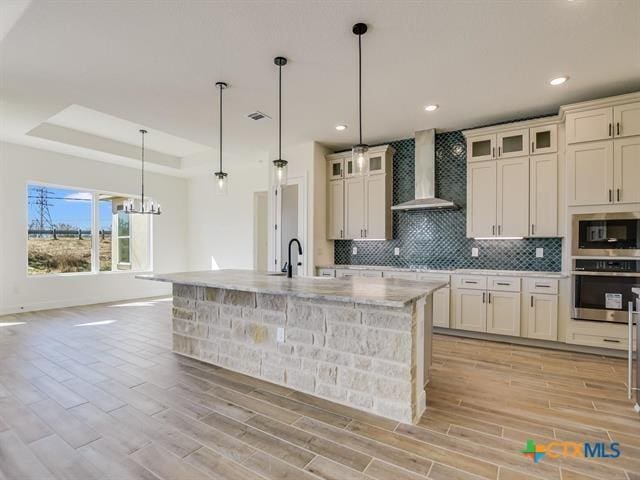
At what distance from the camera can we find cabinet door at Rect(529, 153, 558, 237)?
3.97m

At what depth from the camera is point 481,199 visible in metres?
4.43

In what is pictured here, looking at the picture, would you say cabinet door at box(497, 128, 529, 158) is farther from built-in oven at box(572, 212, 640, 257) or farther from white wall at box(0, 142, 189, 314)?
white wall at box(0, 142, 189, 314)

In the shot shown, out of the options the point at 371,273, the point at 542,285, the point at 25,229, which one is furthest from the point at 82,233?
the point at 542,285

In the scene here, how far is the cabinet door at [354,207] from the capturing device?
527cm

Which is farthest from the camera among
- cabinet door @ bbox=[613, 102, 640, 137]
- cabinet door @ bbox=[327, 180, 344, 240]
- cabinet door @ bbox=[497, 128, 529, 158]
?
cabinet door @ bbox=[327, 180, 344, 240]

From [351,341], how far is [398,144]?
380cm

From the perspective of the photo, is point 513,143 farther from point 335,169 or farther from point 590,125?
point 335,169

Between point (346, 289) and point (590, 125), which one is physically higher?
point (590, 125)

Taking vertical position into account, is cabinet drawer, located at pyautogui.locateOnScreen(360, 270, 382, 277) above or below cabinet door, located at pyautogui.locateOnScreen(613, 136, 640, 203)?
below

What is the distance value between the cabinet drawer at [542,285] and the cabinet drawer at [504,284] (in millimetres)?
115

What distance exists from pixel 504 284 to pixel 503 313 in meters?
0.36

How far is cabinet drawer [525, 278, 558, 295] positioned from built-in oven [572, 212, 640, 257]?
40 centimetres

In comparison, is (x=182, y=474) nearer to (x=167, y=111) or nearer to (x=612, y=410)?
(x=612, y=410)

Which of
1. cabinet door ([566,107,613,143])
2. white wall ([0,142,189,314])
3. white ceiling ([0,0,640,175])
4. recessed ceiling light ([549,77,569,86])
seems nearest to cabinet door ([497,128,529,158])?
white ceiling ([0,0,640,175])
